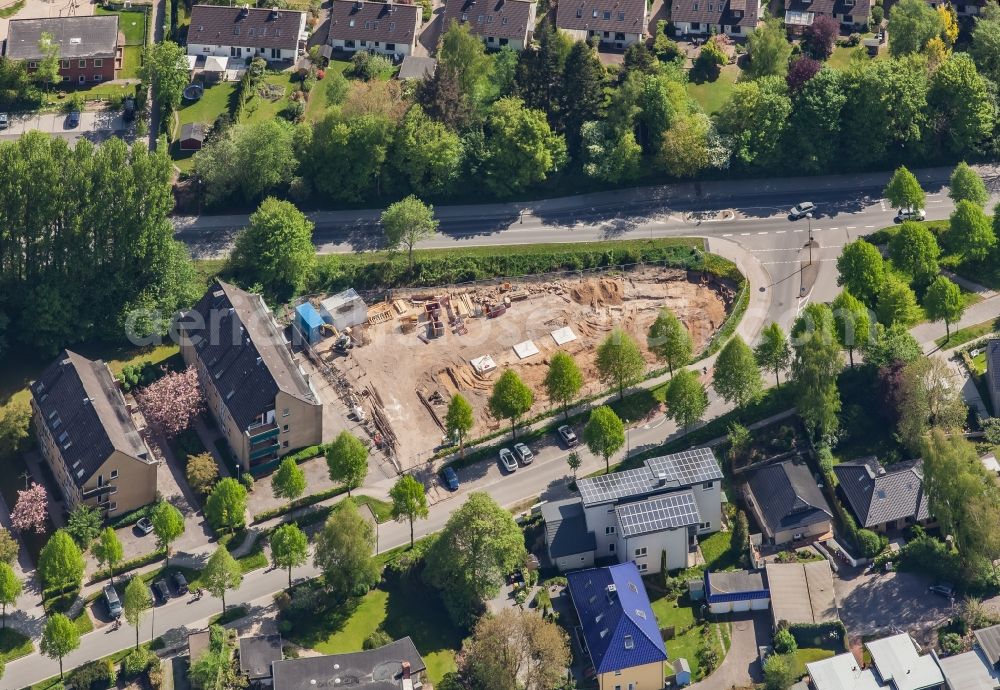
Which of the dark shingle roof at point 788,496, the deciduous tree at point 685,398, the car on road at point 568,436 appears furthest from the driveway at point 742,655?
the car on road at point 568,436

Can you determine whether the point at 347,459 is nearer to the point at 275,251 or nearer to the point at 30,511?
the point at 30,511

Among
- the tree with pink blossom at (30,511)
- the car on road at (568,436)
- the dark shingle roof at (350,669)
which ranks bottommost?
the dark shingle roof at (350,669)

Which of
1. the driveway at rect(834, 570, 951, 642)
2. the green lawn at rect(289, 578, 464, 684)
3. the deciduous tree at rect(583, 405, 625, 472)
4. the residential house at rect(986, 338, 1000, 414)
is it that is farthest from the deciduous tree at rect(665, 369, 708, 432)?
the green lawn at rect(289, 578, 464, 684)

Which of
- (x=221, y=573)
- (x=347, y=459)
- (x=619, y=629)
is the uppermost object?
(x=347, y=459)

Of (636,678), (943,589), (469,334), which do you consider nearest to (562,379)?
(469,334)

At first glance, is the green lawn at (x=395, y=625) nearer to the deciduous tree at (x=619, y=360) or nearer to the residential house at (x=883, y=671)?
the deciduous tree at (x=619, y=360)

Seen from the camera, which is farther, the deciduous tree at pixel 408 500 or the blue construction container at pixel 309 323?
the blue construction container at pixel 309 323
